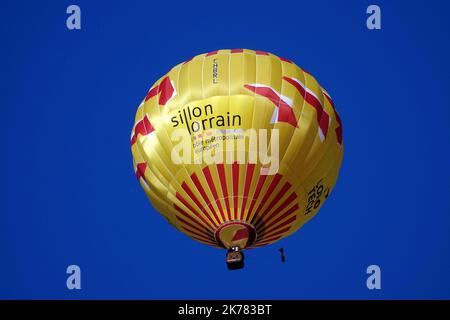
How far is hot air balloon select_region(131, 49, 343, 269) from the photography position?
58.1 ft

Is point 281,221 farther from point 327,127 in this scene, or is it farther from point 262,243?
point 327,127

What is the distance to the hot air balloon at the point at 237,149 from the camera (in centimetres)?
1770

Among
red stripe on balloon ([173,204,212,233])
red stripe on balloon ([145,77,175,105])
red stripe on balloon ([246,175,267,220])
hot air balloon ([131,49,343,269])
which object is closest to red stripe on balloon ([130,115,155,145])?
hot air balloon ([131,49,343,269])

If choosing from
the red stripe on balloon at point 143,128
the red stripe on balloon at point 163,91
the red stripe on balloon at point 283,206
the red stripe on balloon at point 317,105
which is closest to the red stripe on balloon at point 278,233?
the red stripe on balloon at point 283,206

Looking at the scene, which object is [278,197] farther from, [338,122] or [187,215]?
[338,122]

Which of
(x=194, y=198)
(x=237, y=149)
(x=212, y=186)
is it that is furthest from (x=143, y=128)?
(x=237, y=149)

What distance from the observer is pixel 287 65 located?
63.0ft

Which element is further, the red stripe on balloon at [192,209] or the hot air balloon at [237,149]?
the red stripe on balloon at [192,209]

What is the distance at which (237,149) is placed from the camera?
17.6 m

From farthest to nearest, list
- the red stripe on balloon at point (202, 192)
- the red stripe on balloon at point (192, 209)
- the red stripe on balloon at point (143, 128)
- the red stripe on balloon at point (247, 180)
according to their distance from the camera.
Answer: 1. the red stripe on balloon at point (143, 128)
2. the red stripe on balloon at point (192, 209)
3. the red stripe on balloon at point (202, 192)
4. the red stripe on balloon at point (247, 180)

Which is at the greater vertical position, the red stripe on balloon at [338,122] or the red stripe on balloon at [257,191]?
the red stripe on balloon at [338,122]

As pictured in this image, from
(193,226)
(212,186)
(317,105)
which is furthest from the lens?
(317,105)

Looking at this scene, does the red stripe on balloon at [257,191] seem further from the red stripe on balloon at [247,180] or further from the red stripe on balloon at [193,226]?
the red stripe on balloon at [193,226]

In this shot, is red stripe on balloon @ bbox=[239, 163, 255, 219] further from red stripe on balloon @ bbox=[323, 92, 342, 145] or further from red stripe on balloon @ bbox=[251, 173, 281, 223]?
red stripe on balloon @ bbox=[323, 92, 342, 145]
